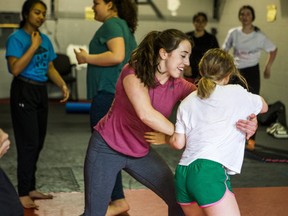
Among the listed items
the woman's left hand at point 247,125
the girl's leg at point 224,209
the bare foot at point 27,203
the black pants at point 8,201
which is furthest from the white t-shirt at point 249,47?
the black pants at point 8,201

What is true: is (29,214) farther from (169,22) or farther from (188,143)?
(169,22)

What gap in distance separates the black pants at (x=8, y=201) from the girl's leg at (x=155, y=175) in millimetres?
830

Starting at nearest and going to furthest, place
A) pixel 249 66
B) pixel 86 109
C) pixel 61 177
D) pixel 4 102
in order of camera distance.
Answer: pixel 61 177 < pixel 249 66 < pixel 86 109 < pixel 4 102

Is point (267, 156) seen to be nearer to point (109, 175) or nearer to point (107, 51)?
point (107, 51)

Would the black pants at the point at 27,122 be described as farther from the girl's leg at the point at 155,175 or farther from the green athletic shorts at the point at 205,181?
the green athletic shorts at the point at 205,181

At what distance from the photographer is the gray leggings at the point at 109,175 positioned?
272 cm

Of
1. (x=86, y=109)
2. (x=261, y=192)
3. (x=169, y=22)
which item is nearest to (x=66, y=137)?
(x=86, y=109)

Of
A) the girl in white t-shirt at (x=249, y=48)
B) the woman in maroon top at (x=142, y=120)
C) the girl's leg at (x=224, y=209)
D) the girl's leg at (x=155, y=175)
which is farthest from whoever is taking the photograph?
the girl in white t-shirt at (x=249, y=48)

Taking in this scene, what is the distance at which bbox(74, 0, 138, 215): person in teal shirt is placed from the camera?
10.6 feet

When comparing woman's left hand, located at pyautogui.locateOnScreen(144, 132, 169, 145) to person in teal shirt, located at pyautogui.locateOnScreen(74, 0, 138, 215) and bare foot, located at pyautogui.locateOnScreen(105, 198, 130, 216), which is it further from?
bare foot, located at pyautogui.locateOnScreen(105, 198, 130, 216)

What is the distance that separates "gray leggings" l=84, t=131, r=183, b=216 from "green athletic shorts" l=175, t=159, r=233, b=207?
27cm

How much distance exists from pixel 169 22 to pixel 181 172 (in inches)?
279

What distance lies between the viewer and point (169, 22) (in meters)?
9.34

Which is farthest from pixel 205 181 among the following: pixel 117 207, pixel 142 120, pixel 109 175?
pixel 117 207
